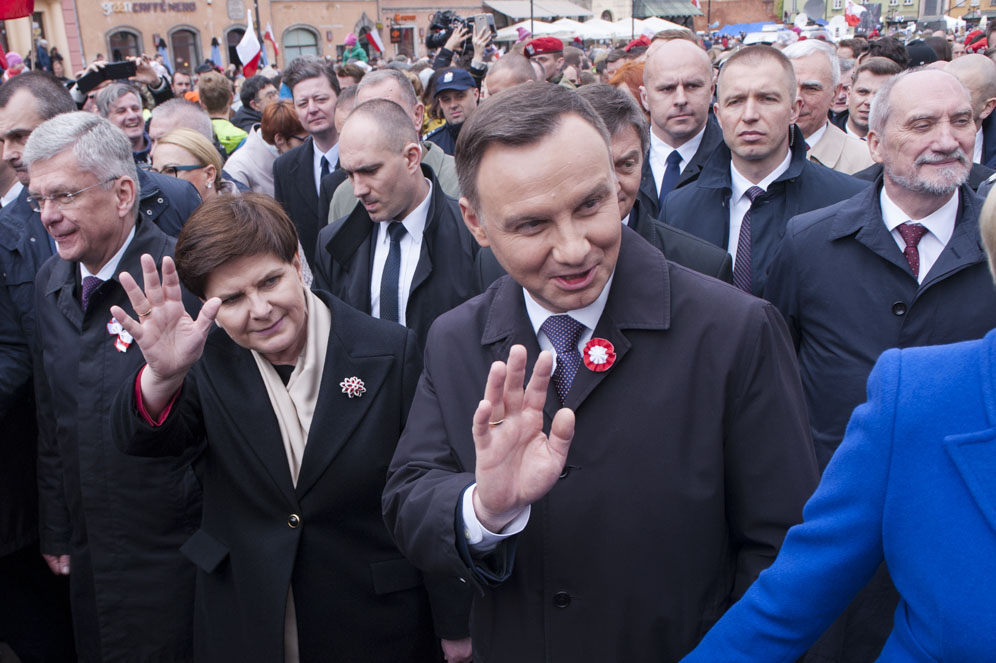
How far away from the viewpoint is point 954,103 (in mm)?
3369

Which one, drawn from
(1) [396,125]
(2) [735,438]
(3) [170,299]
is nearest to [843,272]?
(2) [735,438]

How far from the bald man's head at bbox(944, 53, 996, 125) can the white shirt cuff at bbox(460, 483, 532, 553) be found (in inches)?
206

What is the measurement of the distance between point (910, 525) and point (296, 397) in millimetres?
1705

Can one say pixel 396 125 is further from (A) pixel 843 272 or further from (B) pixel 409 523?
(B) pixel 409 523

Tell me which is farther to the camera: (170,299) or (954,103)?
(954,103)

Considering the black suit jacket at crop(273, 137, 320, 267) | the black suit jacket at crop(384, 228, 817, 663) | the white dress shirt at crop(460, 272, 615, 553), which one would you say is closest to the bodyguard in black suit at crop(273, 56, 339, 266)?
the black suit jacket at crop(273, 137, 320, 267)

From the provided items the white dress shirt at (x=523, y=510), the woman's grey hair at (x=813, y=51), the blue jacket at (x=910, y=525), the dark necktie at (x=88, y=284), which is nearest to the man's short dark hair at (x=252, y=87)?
the woman's grey hair at (x=813, y=51)

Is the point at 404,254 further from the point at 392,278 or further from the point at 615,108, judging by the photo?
the point at 615,108

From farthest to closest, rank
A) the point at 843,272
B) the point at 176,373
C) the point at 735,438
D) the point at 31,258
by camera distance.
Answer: the point at 31,258
the point at 843,272
the point at 176,373
the point at 735,438

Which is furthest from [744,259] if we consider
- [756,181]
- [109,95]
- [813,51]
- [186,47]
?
[186,47]

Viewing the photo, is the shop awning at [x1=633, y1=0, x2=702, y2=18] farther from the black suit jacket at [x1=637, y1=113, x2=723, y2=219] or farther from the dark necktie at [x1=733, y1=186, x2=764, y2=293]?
the dark necktie at [x1=733, y1=186, x2=764, y2=293]

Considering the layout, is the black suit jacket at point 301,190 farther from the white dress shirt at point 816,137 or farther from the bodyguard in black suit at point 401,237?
the white dress shirt at point 816,137

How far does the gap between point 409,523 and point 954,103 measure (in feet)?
9.12

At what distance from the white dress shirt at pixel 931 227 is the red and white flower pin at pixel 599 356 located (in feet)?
6.18
